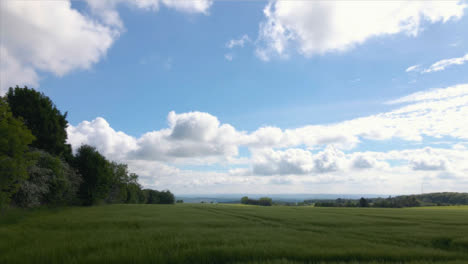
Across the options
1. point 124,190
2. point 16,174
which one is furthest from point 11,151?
point 124,190

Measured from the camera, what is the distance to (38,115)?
124 ft

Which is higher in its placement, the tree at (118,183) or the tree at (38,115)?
the tree at (38,115)

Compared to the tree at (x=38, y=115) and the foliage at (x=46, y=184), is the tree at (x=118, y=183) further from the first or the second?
the tree at (x=38, y=115)

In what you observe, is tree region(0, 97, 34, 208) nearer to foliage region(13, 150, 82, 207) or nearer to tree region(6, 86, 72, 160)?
foliage region(13, 150, 82, 207)

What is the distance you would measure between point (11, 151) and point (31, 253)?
65.8 feet

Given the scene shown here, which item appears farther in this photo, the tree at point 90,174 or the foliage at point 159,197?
the foliage at point 159,197

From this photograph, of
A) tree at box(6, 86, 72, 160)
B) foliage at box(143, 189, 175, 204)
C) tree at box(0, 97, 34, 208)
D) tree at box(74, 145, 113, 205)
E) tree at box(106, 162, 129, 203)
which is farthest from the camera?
foliage at box(143, 189, 175, 204)

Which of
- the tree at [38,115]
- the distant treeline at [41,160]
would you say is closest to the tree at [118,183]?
the distant treeline at [41,160]

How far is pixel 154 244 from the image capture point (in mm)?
9898

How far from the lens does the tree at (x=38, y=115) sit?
36.8 metres

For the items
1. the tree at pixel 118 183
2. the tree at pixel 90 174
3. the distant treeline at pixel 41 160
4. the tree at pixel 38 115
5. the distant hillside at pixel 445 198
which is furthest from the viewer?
the distant hillside at pixel 445 198

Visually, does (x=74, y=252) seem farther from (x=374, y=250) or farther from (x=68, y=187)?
(x=68, y=187)

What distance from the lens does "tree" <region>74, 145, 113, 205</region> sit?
46.9 metres

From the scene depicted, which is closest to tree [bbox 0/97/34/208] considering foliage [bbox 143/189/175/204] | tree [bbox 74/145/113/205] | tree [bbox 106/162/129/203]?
tree [bbox 74/145/113/205]
